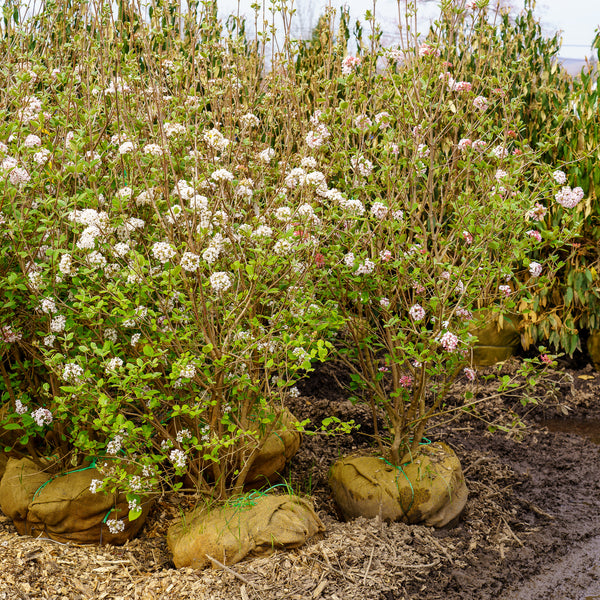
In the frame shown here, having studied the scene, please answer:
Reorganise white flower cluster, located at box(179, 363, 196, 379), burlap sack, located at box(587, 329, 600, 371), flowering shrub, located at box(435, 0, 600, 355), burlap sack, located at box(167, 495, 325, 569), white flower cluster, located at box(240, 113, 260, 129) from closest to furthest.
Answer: white flower cluster, located at box(179, 363, 196, 379) < burlap sack, located at box(167, 495, 325, 569) < white flower cluster, located at box(240, 113, 260, 129) < flowering shrub, located at box(435, 0, 600, 355) < burlap sack, located at box(587, 329, 600, 371)

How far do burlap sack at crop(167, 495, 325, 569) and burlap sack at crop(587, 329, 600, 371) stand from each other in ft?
12.9

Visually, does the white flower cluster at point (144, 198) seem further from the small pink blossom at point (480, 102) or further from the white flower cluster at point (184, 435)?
the small pink blossom at point (480, 102)

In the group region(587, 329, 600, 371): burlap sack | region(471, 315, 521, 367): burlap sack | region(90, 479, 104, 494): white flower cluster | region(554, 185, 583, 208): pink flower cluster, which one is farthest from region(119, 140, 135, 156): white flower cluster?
region(587, 329, 600, 371): burlap sack

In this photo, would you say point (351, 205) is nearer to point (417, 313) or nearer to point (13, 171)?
point (417, 313)

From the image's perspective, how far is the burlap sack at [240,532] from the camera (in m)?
2.82

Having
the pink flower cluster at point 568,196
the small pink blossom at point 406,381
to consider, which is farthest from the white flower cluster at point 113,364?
the pink flower cluster at point 568,196

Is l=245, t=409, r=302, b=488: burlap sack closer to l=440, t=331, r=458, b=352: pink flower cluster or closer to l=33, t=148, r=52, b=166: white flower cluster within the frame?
l=440, t=331, r=458, b=352: pink flower cluster

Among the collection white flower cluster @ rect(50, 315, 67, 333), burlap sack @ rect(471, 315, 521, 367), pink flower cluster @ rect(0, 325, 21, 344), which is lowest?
burlap sack @ rect(471, 315, 521, 367)

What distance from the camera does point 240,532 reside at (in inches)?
112

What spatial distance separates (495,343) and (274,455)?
3125 mm

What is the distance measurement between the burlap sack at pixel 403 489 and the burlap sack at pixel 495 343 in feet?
8.31

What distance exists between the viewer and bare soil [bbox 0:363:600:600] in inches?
106

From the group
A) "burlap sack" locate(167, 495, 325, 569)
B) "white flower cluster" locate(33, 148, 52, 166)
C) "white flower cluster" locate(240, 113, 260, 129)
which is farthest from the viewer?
"white flower cluster" locate(240, 113, 260, 129)

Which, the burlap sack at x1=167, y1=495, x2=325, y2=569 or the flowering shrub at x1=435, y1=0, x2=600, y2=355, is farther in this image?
the flowering shrub at x1=435, y1=0, x2=600, y2=355
